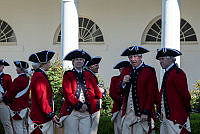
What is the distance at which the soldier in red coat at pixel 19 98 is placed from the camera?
9.20 metres

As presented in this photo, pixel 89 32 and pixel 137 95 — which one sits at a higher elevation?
pixel 89 32

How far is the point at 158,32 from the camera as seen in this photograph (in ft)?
55.3

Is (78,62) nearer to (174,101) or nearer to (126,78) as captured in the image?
(126,78)

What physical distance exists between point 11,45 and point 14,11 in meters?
1.41

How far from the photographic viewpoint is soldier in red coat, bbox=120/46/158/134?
703cm

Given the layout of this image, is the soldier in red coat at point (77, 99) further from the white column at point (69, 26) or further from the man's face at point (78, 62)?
the white column at point (69, 26)

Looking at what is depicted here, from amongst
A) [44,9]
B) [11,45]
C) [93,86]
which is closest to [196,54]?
[44,9]

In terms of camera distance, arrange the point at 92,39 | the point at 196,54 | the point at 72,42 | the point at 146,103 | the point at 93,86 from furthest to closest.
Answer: the point at 92,39 → the point at 196,54 → the point at 72,42 → the point at 93,86 → the point at 146,103

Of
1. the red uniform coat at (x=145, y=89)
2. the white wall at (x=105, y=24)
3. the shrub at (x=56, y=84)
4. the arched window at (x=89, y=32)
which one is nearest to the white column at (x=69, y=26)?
the shrub at (x=56, y=84)

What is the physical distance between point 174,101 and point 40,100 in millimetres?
2143

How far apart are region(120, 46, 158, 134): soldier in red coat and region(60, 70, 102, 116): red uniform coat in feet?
2.26

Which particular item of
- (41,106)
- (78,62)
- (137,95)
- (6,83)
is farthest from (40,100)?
(6,83)

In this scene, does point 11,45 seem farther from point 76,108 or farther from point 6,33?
point 76,108

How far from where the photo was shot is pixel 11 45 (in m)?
18.4
